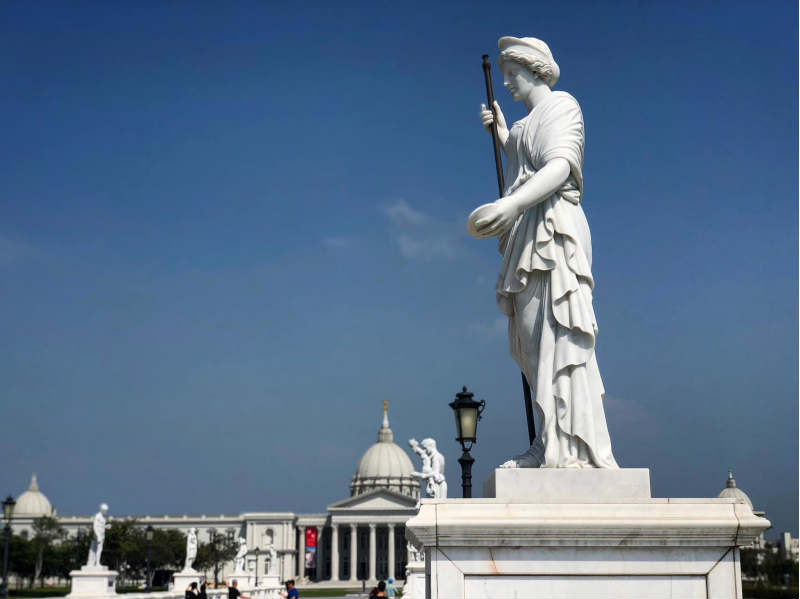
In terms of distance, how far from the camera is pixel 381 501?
13100 cm

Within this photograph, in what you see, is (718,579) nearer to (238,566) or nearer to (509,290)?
(509,290)

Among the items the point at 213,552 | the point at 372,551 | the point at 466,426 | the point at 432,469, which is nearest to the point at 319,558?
the point at 372,551

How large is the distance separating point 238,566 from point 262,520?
280 feet

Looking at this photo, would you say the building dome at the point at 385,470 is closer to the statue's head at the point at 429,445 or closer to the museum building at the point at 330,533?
the museum building at the point at 330,533

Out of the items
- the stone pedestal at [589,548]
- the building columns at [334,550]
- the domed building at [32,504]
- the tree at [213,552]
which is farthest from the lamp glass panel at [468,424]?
the domed building at [32,504]

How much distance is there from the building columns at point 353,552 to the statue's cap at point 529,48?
12612 centimetres

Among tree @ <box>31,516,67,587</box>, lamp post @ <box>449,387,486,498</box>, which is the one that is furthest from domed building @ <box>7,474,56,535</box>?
lamp post @ <box>449,387,486,498</box>

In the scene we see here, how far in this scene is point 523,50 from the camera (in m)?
5.98

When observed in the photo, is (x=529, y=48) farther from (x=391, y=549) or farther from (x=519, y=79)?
(x=391, y=549)

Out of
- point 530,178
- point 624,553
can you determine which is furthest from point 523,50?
point 624,553

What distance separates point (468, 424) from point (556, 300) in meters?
8.09

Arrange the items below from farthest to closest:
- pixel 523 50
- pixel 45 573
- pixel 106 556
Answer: pixel 45 573, pixel 106 556, pixel 523 50

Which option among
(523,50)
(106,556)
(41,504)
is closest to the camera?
(523,50)

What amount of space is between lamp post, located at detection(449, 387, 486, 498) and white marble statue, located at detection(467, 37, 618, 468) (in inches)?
301
